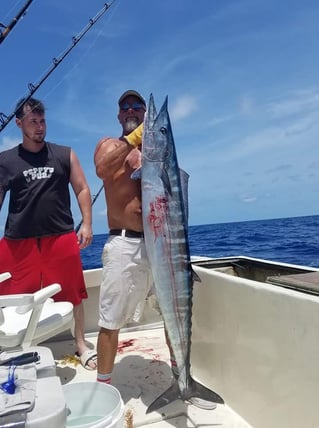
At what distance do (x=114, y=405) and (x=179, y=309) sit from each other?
67 cm

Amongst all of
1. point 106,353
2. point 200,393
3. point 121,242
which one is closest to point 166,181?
point 121,242

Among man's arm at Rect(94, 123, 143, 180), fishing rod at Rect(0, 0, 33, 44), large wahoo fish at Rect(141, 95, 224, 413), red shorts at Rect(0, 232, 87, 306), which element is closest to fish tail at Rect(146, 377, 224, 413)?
large wahoo fish at Rect(141, 95, 224, 413)

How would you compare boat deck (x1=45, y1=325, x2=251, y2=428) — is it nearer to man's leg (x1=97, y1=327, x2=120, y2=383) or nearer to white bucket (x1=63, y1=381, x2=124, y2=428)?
man's leg (x1=97, y1=327, x2=120, y2=383)

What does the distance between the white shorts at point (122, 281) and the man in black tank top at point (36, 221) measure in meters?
0.75

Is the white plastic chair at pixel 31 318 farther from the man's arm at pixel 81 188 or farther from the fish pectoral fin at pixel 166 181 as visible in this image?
the fish pectoral fin at pixel 166 181

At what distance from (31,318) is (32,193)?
1.07 meters

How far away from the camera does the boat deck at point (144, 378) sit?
2.37 meters

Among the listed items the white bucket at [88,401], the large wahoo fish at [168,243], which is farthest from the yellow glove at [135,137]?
the white bucket at [88,401]

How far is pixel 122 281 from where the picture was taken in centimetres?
248

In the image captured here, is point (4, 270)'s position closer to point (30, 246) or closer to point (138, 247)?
point (30, 246)

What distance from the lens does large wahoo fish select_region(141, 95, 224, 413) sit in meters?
2.25

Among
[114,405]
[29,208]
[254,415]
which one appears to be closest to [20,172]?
[29,208]

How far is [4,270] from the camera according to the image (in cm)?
315

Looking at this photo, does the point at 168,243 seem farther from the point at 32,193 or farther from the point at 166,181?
the point at 32,193
